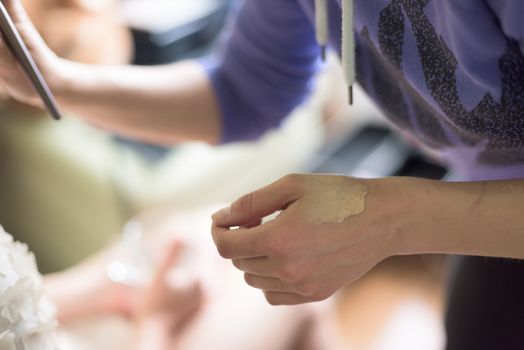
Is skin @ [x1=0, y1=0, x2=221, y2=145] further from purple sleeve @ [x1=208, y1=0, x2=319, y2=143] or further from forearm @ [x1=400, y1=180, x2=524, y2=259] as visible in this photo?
forearm @ [x1=400, y1=180, x2=524, y2=259]

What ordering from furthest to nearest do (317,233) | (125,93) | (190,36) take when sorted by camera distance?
(190,36), (125,93), (317,233)

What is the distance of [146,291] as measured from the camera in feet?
2.39

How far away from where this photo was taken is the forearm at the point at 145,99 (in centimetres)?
60

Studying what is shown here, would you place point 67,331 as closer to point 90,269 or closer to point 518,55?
point 90,269

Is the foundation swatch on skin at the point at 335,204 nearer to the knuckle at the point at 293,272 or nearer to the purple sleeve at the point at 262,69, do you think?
the knuckle at the point at 293,272

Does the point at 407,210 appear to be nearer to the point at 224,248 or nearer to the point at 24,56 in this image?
the point at 224,248

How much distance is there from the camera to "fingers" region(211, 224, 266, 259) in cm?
44

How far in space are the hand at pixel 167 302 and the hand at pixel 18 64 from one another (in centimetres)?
28

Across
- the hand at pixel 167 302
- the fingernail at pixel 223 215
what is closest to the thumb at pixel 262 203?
the fingernail at pixel 223 215

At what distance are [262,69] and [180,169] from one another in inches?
25.9

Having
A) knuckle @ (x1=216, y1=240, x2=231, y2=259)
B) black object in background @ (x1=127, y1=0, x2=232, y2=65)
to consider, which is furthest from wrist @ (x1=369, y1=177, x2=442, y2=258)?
black object in background @ (x1=127, y1=0, x2=232, y2=65)

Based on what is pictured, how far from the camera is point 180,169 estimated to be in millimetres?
1380

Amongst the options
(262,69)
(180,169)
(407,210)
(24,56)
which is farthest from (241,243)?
(180,169)

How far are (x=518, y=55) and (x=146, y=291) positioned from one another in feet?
1.64
